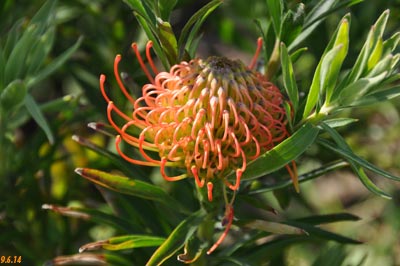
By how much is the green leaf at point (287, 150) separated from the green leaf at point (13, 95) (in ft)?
1.19

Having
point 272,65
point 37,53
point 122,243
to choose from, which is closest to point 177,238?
point 122,243

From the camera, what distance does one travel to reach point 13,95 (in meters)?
1.01

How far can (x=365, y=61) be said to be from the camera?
84cm

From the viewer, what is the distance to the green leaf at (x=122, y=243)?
933mm

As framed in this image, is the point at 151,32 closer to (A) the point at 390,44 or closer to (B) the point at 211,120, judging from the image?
(B) the point at 211,120

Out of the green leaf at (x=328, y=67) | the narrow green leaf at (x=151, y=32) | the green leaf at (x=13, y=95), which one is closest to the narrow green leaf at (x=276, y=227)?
the green leaf at (x=328, y=67)

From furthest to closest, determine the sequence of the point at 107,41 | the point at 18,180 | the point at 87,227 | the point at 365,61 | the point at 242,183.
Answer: the point at 107,41 < the point at 87,227 < the point at 18,180 < the point at 242,183 < the point at 365,61

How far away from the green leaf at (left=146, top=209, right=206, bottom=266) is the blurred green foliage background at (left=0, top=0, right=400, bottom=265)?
0.25 metres

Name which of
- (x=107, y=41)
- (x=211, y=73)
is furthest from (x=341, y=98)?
(x=107, y=41)

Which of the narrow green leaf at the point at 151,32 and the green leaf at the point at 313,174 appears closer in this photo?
the narrow green leaf at the point at 151,32

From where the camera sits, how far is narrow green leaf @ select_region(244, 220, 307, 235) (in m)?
0.89

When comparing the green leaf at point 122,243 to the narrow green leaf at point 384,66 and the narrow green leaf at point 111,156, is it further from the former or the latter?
the narrow green leaf at point 384,66

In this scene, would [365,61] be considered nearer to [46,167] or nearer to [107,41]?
[46,167]

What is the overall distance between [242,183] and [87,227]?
0.50 metres
